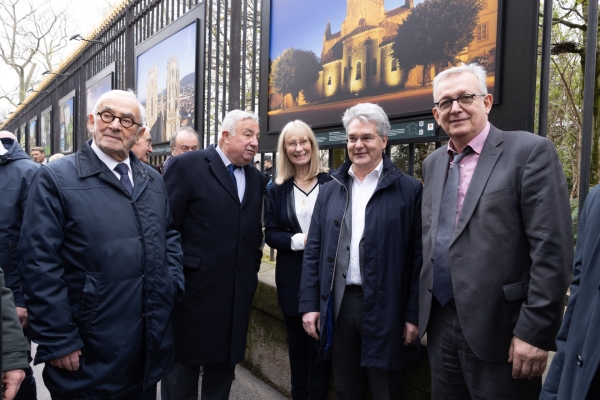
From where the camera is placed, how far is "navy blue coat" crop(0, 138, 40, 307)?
246cm

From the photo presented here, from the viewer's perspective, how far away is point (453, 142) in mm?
2004

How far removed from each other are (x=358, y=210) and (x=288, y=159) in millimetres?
824

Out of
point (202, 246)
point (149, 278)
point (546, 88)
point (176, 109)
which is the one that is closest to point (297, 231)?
point (202, 246)

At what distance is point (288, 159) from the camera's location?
301 centimetres

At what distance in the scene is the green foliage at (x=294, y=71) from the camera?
11.6 feet

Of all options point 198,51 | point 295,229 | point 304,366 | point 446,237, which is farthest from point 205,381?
point 198,51

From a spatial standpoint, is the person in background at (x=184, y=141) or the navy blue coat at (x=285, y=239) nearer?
the navy blue coat at (x=285, y=239)

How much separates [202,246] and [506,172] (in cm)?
171

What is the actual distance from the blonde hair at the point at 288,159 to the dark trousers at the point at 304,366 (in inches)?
36.4

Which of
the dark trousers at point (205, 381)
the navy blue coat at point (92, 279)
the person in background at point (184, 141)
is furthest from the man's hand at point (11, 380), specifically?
the person in background at point (184, 141)

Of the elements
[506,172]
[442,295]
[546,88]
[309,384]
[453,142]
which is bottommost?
[309,384]

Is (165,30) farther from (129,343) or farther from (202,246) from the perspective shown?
(129,343)

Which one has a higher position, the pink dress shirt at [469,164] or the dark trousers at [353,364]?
the pink dress shirt at [469,164]

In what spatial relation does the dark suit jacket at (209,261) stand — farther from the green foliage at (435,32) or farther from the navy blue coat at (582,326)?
the navy blue coat at (582,326)
